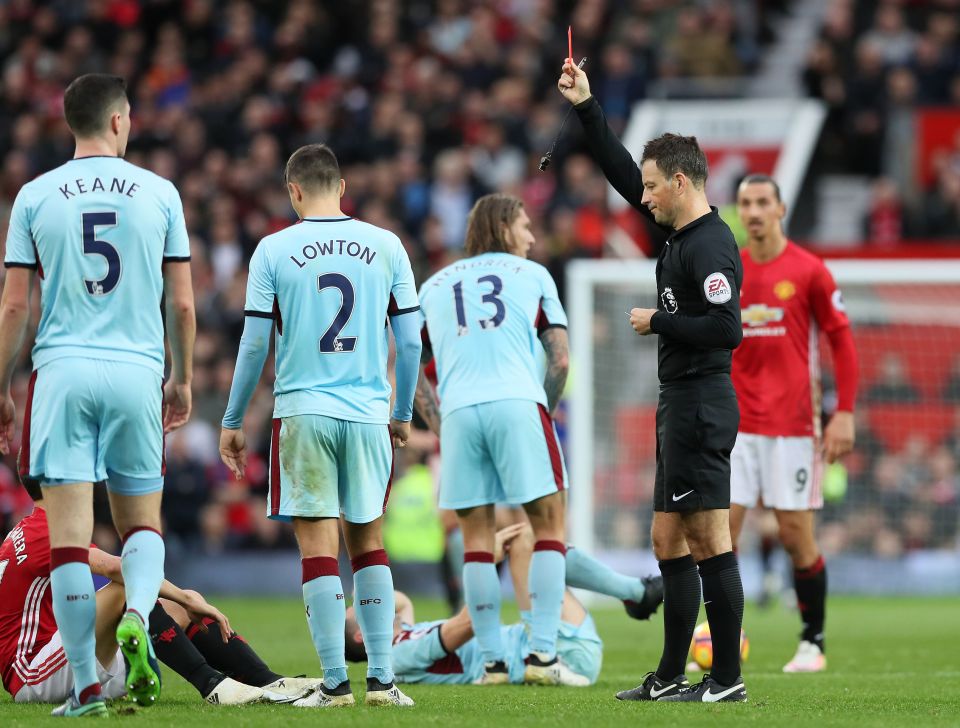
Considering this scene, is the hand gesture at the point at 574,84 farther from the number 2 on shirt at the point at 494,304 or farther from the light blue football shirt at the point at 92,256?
the light blue football shirt at the point at 92,256

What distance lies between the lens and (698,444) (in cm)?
610

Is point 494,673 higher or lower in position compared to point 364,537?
lower

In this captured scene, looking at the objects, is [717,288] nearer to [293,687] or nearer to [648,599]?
[293,687]

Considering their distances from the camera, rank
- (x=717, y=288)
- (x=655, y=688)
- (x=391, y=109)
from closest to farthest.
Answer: (x=717, y=288) < (x=655, y=688) < (x=391, y=109)

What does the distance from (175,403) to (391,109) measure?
14.5 meters

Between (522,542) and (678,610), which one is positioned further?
(522,542)

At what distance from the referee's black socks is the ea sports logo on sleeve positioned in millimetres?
1044

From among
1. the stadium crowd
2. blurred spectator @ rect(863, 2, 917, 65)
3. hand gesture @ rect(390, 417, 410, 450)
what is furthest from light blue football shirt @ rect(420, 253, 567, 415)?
blurred spectator @ rect(863, 2, 917, 65)

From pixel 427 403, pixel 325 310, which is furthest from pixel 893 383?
pixel 325 310

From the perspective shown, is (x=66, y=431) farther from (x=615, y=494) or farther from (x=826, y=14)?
(x=826, y=14)

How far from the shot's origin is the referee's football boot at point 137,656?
5.31 m

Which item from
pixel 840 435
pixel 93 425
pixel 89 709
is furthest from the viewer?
pixel 840 435

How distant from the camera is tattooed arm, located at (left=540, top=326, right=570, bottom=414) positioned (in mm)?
7574

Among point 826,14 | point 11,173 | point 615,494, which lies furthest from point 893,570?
point 11,173
